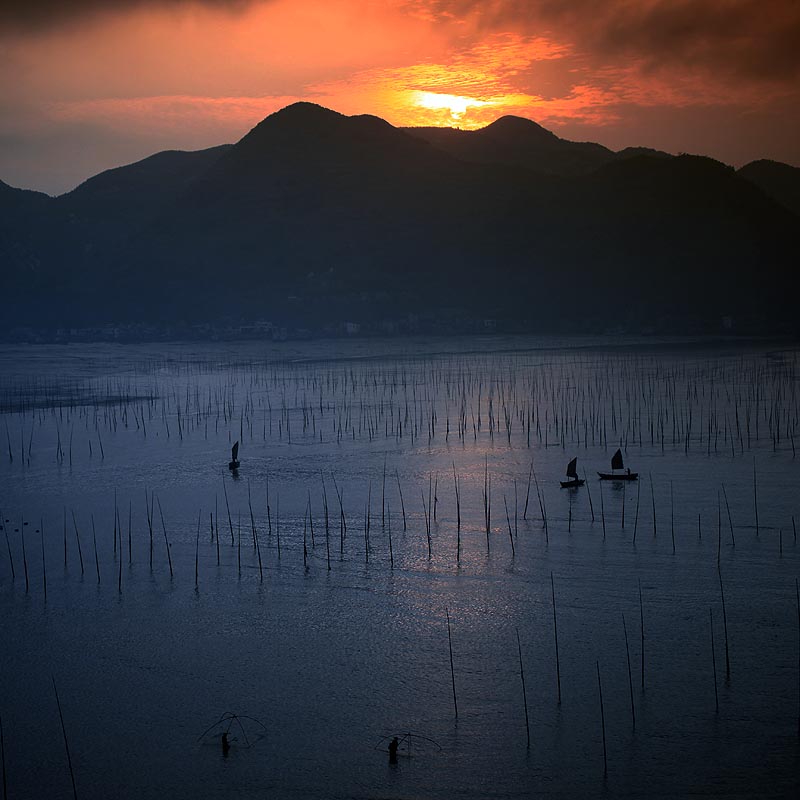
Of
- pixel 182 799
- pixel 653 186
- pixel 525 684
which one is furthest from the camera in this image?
pixel 653 186

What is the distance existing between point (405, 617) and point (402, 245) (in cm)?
8935

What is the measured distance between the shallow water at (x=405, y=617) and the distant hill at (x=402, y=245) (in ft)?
216

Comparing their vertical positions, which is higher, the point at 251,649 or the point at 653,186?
the point at 653,186

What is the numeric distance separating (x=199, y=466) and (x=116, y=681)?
10282 mm

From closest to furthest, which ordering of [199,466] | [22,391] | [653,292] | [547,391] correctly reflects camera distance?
[199,466] → [547,391] → [22,391] → [653,292]

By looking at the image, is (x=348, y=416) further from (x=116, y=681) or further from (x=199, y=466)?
(x=116, y=681)

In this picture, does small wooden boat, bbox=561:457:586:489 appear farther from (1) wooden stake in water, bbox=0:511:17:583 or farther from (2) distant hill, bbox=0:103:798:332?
(2) distant hill, bbox=0:103:798:332

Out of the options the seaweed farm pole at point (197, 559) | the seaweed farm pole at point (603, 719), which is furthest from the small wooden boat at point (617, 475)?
the seaweed farm pole at point (603, 719)

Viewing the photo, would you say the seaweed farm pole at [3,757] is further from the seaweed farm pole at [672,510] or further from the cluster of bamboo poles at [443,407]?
the cluster of bamboo poles at [443,407]

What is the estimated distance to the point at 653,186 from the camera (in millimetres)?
104750

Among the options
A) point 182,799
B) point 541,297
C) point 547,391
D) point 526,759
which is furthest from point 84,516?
point 541,297

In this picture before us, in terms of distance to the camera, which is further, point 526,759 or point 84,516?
point 84,516

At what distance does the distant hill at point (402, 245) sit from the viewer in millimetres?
87000

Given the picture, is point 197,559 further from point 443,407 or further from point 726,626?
point 443,407
